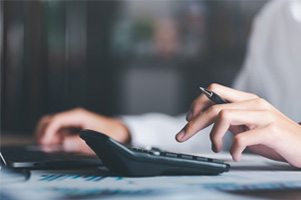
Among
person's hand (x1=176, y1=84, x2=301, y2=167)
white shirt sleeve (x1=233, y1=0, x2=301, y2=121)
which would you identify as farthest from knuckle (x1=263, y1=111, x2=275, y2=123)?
white shirt sleeve (x1=233, y1=0, x2=301, y2=121)

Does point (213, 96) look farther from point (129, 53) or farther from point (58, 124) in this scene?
point (129, 53)

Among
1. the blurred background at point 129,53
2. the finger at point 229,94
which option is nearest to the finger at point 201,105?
the finger at point 229,94

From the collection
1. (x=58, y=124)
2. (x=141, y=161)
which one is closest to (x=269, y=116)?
(x=141, y=161)

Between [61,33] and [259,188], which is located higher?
[61,33]

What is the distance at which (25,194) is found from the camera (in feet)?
1.20

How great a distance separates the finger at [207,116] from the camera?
0.49m

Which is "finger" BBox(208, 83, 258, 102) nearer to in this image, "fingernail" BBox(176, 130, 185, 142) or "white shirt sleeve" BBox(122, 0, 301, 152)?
"fingernail" BBox(176, 130, 185, 142)

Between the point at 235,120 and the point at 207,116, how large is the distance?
2cm

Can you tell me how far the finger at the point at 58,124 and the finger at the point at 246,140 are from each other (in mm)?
413

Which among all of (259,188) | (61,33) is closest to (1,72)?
(61,33)

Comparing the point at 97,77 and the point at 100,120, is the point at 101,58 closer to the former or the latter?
the point at 97,77

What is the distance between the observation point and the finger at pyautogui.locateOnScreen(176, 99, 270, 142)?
0.49 metres

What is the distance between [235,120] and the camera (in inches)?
18.8

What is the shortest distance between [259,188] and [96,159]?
162 mm
